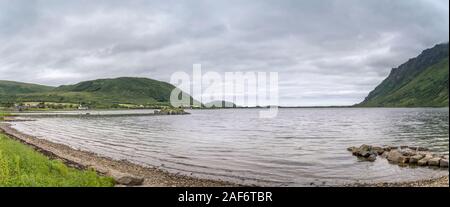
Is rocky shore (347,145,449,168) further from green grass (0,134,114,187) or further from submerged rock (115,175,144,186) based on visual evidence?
green grass (0,134,114,187)

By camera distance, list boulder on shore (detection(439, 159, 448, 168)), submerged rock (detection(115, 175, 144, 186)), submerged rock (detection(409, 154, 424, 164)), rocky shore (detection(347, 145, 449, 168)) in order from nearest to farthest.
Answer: submerged rock (detection(115, 175, 144, 186))
boulder on shore (detection(439, 159, 448, 168))
rocky shore (detection(347, 145, 449, 168))
submerged rock (detection(409, 154, 424, 164))

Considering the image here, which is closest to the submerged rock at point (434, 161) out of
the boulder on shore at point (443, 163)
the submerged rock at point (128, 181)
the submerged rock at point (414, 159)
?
the boulder on shore at point (443, 163)

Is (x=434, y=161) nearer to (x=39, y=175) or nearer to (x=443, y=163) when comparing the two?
(x=443, y=163)

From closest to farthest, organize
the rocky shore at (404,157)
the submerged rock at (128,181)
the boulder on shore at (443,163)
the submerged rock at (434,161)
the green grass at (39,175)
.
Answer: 1. the green grass at (39,175)
2. the submerged rock at (128,181)
3. the boulder on shore at (443,163)
4. the submerged rock at (434,161)
5. the rocky shore at (404,157)

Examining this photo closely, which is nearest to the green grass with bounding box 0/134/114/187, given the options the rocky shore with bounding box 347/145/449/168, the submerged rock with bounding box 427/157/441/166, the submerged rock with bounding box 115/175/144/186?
the submerged rock with bounding box 115/175/144/186

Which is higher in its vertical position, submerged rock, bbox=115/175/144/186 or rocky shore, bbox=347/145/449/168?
submerged rock, bbox=115/175/144/186

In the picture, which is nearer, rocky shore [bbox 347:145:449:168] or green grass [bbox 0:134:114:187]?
green grass [bbox 0:134:114:187]

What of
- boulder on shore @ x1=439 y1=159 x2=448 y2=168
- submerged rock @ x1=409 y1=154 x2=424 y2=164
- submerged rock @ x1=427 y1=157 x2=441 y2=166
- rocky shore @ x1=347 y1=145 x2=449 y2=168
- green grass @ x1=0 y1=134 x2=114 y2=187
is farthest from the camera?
submerged rock @ x1=409 y1=154 x2=424 y2=164

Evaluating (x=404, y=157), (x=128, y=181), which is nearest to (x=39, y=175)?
(x=128, y=181)

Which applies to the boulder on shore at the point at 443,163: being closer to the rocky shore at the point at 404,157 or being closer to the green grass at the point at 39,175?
the rocky shore at the point at 404,157
